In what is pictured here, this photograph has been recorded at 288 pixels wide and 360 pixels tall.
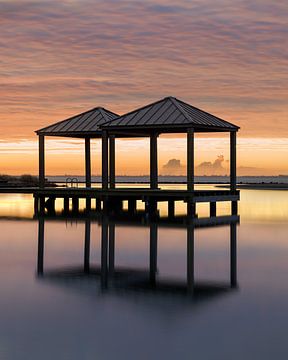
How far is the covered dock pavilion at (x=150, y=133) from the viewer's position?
3747 centimetres

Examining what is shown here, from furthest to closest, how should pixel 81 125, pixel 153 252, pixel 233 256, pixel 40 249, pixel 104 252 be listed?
pixel 81 125
pixel 40 249
pixel 104 252
pixel 153 252
pixel 233 256

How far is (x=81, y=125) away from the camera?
43.7m

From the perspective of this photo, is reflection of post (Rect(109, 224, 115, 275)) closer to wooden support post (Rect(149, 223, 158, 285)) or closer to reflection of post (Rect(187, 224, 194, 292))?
wooden support post (Rect(149, 223, 158, 285))

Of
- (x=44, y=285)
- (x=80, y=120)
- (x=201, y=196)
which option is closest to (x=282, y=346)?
(x=44, y=285)

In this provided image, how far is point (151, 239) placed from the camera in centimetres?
2595

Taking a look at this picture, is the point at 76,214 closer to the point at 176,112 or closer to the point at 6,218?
the point at 6,218

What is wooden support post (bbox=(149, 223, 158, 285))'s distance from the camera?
17.3 meters

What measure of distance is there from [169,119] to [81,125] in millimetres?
7868

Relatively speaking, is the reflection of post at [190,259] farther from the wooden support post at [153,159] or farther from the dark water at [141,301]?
the wooden support post at [153,159]

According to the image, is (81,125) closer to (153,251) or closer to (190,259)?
(153,251)

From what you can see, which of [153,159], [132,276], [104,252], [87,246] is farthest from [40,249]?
[153,159]

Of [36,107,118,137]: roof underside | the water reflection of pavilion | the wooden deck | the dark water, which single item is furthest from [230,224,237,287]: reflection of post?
Result: [36,107,118,137]: roof underside

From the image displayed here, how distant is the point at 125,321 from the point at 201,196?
26905 mm

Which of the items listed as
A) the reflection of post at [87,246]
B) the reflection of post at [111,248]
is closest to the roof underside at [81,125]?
the reflection of post at [87,246]
